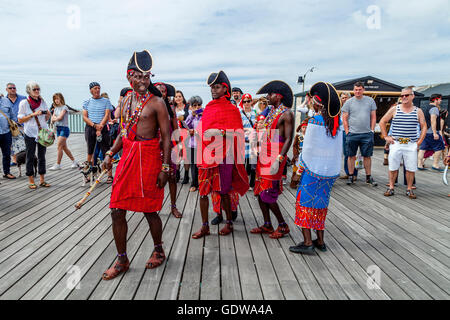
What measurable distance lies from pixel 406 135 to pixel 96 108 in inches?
224

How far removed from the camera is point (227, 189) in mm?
3432

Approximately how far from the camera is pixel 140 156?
8.27 feet

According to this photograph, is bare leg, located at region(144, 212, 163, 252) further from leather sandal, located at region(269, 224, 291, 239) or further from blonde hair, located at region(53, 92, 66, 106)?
blonde hair, located at region(53, 92, 66, 106)

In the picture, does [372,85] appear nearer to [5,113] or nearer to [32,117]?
[32,117]

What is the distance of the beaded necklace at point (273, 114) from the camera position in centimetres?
328

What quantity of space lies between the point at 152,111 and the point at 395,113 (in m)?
4.53

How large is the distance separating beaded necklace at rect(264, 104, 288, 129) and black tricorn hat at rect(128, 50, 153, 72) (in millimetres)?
1427

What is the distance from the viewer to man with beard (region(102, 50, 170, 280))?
2.51 metres

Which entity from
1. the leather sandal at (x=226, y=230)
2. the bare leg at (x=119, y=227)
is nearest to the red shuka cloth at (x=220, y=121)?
the leather sandal at (x=226, y=230)

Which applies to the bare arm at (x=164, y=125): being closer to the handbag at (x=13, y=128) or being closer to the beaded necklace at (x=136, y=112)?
the beaded necklace at (x=136, y=112)

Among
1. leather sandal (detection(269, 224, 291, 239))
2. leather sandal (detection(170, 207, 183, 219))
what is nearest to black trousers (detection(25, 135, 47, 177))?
leather sandal (detection(170, 207, 183, 219))

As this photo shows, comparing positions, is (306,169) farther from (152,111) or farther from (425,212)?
(425,212)

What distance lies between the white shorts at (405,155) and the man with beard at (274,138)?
3088 millimetres

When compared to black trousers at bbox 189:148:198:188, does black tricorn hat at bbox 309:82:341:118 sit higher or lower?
higher
